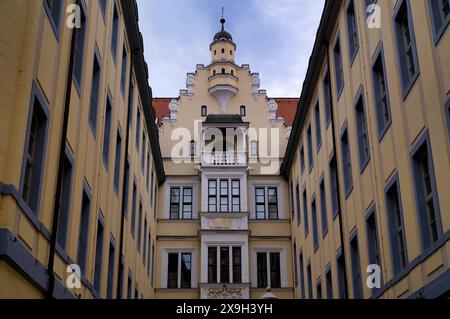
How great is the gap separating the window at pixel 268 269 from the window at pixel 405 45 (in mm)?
21962

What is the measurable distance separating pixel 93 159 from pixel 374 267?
862 centimetres

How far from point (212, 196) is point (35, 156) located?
24.2 metres

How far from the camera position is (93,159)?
59.3ft

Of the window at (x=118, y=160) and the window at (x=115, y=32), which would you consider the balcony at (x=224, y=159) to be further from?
the window at (x=115, y=32)

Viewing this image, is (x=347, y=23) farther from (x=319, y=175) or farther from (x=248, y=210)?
(x=248, y=210)

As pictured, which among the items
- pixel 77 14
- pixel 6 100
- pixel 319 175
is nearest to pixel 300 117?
Result: pixel 319 175

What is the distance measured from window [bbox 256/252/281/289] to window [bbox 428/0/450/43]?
24.2 meters

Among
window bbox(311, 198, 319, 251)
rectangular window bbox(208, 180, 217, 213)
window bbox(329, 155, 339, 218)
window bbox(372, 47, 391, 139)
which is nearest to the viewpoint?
window bbox(372, 47, 391, 139)

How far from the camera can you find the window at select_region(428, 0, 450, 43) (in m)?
12.9

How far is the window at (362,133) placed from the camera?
61.7ft

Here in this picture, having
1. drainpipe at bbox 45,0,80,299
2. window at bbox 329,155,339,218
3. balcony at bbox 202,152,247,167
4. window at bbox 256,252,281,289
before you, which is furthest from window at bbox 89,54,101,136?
window at bbox 256,252,281,289

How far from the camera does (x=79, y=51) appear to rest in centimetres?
1653

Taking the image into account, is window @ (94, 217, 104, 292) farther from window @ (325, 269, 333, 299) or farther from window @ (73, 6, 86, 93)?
window @ (325, 269, 333, 299)

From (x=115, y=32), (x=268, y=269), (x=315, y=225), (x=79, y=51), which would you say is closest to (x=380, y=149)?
(x=79, y=51)
